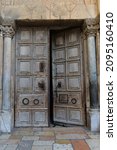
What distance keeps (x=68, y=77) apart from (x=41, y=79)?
2.27 ft

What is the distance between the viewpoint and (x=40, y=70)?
533 centimetres

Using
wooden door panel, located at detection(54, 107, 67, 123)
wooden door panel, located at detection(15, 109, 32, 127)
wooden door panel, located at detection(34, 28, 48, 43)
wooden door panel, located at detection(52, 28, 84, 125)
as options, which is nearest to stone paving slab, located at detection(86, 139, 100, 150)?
wooden door panel, located at detection(52, 28, 84, 125)

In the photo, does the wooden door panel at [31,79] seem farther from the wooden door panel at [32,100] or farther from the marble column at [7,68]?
the marble column at [7,68]

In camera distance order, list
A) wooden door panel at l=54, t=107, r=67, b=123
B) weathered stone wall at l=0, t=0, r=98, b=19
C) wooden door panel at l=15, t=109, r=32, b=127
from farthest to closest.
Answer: wooden door panel at l=54, t=107, r=67, b=123, wooden door panel at l=15, t=109, r=32, b=127, weathered stone wall at l=0, t=0, r=98, b=19

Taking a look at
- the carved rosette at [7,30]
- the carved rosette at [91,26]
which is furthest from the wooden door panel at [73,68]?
the carved rosette at [7,30]

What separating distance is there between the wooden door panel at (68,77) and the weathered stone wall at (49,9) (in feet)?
1.78

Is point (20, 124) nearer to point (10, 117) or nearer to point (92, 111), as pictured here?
point (10, 117)

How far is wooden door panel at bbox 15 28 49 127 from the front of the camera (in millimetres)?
5258

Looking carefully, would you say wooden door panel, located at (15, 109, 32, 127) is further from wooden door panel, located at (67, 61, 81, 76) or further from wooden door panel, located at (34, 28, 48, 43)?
wooden door panel, located at (34, 28, 48, 43)

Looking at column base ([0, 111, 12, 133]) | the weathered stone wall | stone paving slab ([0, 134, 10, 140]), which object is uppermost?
the weathered stone wall

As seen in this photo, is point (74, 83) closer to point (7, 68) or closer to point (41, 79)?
point (41, 79)

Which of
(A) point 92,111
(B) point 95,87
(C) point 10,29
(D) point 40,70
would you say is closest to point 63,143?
(A) point 92,111

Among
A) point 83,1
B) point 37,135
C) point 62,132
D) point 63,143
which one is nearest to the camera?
point 63,143

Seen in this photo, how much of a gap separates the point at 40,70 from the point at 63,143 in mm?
2090
